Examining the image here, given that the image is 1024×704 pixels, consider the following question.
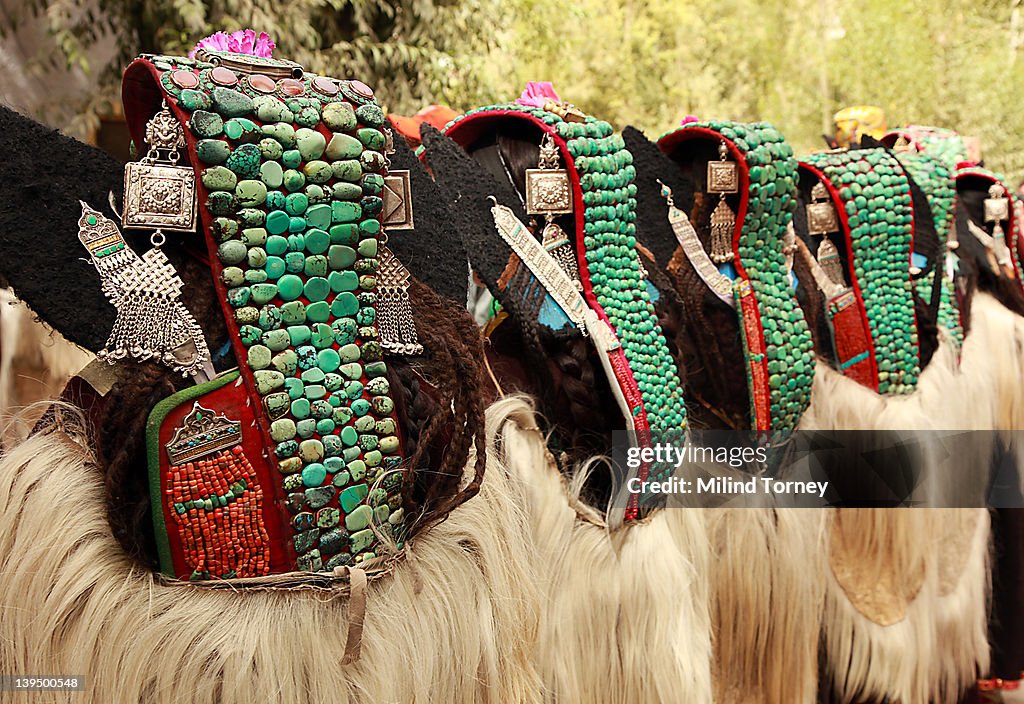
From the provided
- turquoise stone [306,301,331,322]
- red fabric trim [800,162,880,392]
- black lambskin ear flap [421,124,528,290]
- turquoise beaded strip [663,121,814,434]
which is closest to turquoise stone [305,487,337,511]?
turquoise stone [306,301,331,322]

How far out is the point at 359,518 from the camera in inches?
25.6

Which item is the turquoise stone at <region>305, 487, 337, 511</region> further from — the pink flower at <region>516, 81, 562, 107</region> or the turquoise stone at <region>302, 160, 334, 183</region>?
the pink flower at <region>516, 81, 562, 107</region>

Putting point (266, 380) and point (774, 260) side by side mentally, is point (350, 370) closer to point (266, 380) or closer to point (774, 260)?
point (266, 380)

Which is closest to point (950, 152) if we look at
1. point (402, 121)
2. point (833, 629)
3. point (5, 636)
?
point (833, 629)

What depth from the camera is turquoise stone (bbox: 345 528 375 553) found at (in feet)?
2.15

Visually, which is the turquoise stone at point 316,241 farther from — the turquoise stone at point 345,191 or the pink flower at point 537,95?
the pink flower at point 537,95

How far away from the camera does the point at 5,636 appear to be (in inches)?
24.1

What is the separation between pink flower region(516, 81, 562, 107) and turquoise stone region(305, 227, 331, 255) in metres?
0.44

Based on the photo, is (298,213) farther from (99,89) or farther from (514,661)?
(99,89)

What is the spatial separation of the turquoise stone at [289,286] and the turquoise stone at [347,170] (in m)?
0.08

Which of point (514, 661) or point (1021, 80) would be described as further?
point (1021, 80)

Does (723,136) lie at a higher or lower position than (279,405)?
higher

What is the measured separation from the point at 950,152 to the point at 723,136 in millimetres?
923

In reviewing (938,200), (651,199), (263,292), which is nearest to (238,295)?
(263,292)
